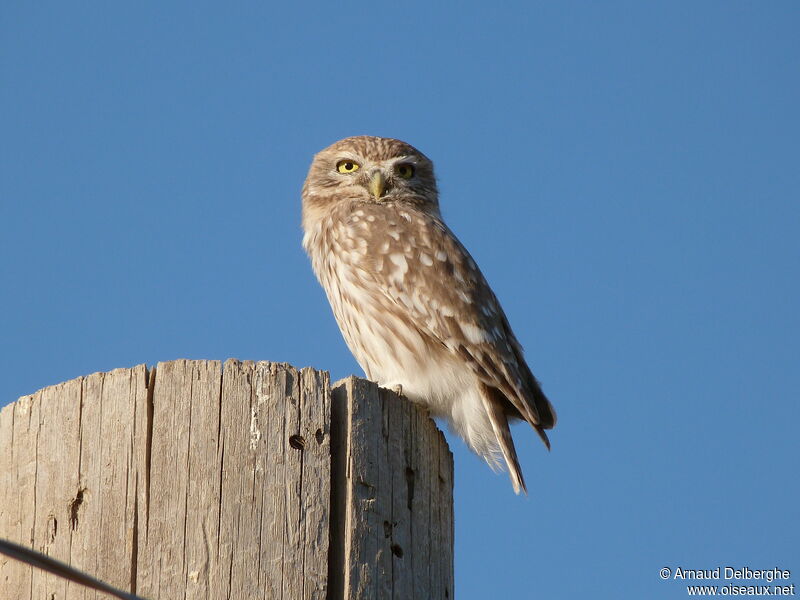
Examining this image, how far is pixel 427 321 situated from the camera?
567 cm

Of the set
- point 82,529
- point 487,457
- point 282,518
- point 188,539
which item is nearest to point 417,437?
point 282,518

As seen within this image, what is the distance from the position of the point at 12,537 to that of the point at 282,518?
0.84m

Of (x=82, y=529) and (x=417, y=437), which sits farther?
(x=417, y=437)

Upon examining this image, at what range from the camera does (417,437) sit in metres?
3.42

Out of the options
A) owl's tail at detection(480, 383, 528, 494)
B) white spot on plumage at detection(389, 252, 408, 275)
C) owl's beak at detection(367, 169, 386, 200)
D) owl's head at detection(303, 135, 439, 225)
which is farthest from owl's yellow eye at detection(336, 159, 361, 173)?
owl's tail at detection(480, 383, 528, 494)

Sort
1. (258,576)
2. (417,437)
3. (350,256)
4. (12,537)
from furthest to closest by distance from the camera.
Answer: (350,256) < (417,437) < (12,537) < (258,576)

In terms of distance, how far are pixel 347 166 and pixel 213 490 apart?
4568mm

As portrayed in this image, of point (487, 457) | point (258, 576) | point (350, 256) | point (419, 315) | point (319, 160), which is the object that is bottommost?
point (258, 576)

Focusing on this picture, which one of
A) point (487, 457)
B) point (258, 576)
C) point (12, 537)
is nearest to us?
point (258, 576)

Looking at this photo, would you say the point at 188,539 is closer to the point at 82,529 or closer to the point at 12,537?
the point at 82,529

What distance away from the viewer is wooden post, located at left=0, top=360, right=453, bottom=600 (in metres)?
2.88

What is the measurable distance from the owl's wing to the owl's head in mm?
758

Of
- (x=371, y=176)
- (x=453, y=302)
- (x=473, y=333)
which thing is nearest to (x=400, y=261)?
(x=453, y=302)

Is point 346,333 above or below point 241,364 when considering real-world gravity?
above
